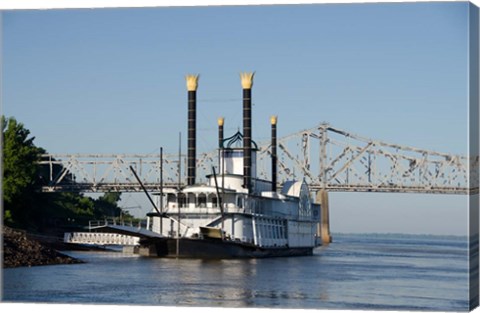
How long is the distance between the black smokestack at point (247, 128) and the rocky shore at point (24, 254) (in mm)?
12818

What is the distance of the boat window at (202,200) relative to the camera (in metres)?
48.2

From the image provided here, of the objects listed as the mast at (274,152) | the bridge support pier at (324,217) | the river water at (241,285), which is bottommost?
the river water at (241,285)

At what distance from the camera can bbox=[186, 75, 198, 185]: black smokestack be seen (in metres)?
50.4

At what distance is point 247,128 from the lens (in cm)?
5131

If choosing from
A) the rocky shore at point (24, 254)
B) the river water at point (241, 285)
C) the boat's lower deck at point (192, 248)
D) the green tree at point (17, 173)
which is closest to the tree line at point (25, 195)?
the green tree at point (17, 173)

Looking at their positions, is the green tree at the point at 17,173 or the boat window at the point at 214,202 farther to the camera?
the green tree at the point at 17,173

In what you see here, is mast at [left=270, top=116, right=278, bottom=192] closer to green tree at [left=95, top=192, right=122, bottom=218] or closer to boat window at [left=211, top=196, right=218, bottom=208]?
boat window at [left=211, top=196, right=218, bottom=208]

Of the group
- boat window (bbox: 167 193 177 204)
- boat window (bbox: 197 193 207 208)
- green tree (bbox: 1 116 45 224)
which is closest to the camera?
boat window (bbox: 197 193 207 208)

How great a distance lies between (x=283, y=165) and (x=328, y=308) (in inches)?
2595

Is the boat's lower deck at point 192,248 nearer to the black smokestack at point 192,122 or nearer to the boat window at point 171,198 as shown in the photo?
the boat window at point 171,198

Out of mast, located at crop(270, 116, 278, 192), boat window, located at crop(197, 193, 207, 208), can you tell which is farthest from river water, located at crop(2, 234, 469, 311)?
mast, located at crop(270, 116, 278, 192)

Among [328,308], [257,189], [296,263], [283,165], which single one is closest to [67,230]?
[257,189]

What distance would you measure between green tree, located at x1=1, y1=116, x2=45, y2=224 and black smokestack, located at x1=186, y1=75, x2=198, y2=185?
959 centimetres

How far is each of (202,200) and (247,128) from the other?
4553 millimetres
